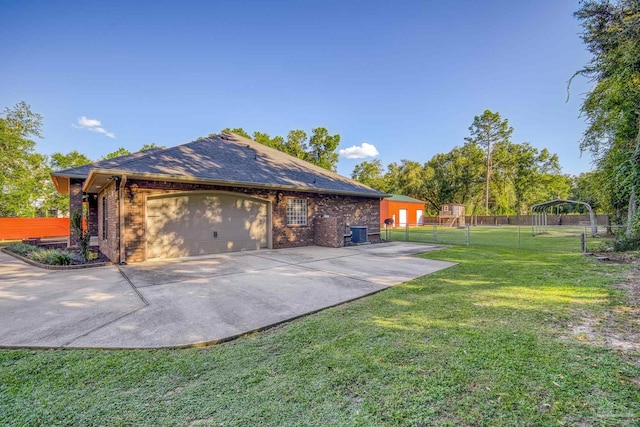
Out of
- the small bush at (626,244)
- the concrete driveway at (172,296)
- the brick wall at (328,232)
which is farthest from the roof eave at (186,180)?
the small bush at (626,244)

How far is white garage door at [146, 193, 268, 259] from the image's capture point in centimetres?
858

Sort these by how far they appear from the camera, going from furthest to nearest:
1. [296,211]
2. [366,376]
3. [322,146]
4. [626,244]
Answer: [322,146], [296,211], [626,244], [366,376]

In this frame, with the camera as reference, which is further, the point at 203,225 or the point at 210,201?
the point at 210,201

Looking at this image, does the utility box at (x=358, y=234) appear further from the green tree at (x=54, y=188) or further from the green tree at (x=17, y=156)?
the green tree at (x=54, y=188)

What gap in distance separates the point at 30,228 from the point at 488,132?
43211 millimetres

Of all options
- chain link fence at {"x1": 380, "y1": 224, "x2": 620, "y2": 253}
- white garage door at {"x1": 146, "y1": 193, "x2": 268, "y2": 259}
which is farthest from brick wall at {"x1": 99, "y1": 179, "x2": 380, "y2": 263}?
chain link fence at {"x1": 380, "y1": 224, "x2": 620, "y2": 253}

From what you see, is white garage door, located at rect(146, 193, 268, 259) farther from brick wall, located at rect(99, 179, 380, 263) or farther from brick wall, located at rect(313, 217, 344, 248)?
brick wall, located at rect(313, 217, 344, 248)

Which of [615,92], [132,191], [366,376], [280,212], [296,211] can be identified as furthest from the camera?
[296,211]

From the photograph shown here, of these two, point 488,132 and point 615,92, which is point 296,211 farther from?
point 488,132

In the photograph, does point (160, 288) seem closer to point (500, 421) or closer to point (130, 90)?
point (500, 421)

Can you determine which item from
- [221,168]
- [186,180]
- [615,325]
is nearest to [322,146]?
[221,168]

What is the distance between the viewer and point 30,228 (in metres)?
17.2

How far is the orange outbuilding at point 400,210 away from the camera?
27.3m

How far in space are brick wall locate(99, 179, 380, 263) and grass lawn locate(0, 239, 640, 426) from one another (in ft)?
18.5
